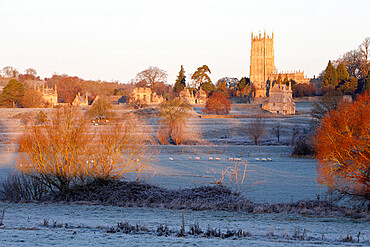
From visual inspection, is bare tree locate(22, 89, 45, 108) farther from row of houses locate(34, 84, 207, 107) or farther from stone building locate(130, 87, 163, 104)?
stone building locate(130, 87, 163, 104)

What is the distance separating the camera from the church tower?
114 metres

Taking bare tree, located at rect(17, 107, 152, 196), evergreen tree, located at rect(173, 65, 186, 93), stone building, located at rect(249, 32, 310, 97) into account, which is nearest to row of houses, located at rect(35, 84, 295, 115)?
evergreen tree, located at rect(173, 65, 186, 93)

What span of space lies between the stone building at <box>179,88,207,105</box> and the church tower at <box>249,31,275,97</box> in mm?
35579

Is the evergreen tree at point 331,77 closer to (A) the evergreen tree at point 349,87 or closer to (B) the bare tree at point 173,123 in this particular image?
(A) the evergreen tree at point 349,87

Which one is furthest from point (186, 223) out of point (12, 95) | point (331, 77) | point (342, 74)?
point (12, 95)

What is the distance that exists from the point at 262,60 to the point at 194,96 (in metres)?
41.1

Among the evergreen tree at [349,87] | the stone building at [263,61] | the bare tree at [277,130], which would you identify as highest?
the stone building at [263,61]

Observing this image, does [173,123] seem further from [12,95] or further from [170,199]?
[12,95]

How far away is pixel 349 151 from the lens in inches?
626

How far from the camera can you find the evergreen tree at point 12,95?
2929 inches

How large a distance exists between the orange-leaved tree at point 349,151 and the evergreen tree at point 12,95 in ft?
221

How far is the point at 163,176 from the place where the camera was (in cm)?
2252

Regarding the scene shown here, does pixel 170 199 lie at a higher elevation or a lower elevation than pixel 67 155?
lower

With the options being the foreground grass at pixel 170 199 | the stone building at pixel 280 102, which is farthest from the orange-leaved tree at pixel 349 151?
the stone building at pixel 280 102
